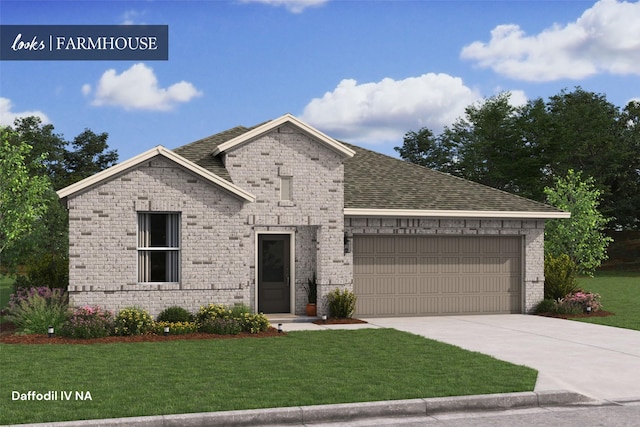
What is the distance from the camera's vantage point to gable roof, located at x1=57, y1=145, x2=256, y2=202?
58.9 feet

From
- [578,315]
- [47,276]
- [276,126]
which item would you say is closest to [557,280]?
[578,315]

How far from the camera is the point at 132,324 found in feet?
55.9

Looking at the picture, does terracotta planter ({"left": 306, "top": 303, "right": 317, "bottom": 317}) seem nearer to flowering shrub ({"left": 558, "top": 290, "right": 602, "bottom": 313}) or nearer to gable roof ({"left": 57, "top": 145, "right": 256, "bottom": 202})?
gable roof ({"left": 57, "top": 145, "right": 256, "bottom": 202})

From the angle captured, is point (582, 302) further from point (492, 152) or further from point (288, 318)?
point (492, 152)

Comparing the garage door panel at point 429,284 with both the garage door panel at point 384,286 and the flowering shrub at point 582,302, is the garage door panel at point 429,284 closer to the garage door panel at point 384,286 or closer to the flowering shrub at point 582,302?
the garage door panel at point 384,286

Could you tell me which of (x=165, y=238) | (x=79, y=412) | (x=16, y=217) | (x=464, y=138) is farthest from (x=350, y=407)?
(x=464, y=138)

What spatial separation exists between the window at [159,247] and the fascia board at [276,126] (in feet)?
8.91

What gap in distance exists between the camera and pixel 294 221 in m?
20.8

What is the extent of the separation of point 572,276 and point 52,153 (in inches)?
2129

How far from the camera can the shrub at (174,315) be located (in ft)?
59.4

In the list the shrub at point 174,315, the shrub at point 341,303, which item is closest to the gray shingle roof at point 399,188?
the shrub at point 341,303

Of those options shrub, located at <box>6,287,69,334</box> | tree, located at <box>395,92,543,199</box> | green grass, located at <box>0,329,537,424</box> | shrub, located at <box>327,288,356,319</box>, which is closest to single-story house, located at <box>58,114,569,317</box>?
shrub, located at <box>327,288,356,319</box>

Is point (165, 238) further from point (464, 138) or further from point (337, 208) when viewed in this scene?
point (464, 138)

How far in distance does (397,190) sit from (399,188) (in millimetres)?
288
